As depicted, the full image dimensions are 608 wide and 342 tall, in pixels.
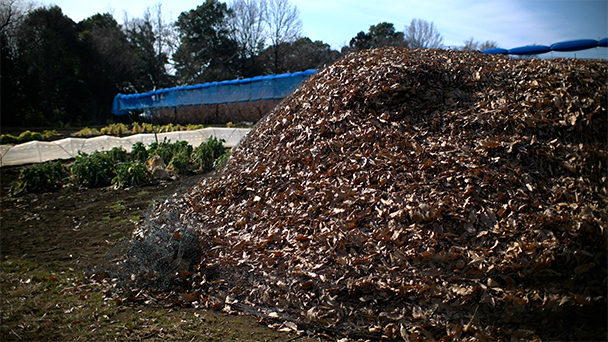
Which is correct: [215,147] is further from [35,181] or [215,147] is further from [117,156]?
[35,181]

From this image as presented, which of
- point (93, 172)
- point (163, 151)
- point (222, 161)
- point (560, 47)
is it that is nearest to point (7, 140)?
point (93, 172)

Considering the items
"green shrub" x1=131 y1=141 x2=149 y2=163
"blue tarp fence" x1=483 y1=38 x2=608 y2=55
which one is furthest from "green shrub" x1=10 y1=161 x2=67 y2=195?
"blue tarp fence" x1=483 y1=38 x2=608 y2=55

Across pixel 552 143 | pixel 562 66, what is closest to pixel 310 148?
pixel 552 143

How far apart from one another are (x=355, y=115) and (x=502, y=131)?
1323 millimetres

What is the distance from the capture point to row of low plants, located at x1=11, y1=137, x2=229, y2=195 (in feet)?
23.0

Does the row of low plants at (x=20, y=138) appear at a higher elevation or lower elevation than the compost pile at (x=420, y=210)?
higher

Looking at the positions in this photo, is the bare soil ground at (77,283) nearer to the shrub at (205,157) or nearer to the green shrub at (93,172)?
the green shrub at (93,172)

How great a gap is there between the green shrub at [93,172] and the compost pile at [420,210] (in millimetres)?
3035

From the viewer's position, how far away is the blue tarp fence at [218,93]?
49.0ft

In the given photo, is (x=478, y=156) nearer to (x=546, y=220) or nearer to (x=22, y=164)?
(x=546, y=220)

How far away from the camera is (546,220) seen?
2982 mm

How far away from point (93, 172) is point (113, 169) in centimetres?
31

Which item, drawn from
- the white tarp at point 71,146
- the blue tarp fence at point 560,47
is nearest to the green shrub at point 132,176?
the white tarp at point 71,146

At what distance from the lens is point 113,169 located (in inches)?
290
